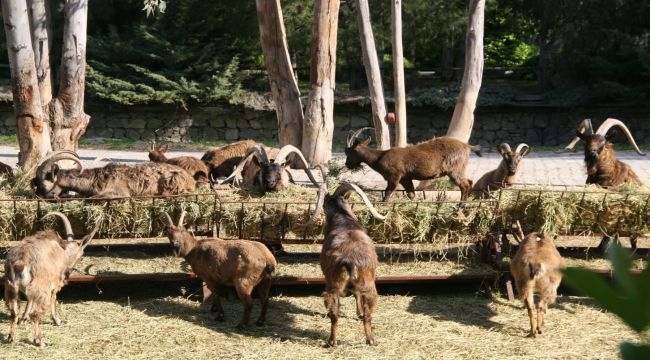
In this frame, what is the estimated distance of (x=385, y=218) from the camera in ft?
29.2

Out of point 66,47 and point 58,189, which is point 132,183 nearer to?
point 58,189

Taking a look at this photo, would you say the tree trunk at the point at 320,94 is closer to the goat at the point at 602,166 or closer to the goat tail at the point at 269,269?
the goat at the point at 602,166

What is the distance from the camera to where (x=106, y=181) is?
32.9 feet

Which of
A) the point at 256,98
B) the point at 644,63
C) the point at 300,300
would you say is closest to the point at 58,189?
the point at 300,300

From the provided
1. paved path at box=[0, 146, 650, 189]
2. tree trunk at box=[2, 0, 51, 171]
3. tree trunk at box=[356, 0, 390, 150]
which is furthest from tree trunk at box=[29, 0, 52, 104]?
tree trunk at box=[356, 0, 390, 150]

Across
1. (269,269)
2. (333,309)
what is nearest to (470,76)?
(269,269)

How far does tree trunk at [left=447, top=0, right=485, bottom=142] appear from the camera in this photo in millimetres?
13789

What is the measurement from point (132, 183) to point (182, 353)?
11.2 feet

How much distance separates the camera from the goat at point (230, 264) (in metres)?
7.70

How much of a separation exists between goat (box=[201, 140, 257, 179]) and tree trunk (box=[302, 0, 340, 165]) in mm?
1988

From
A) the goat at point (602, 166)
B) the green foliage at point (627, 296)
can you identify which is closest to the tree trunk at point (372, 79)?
the goat at point (602, 166)

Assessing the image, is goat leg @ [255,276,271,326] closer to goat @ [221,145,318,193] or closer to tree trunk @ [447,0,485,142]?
goat @ [221,145,318,193]

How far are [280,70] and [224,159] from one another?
9.38 feet

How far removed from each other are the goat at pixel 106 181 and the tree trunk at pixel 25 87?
3.36 ft
